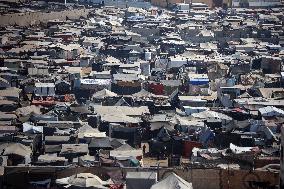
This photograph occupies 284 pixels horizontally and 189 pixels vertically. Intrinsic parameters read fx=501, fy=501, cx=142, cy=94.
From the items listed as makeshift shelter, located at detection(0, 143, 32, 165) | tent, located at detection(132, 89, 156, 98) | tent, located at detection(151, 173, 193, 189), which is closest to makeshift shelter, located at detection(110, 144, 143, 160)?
makeshift shelter, located at detection(0, 143, 32, 165)

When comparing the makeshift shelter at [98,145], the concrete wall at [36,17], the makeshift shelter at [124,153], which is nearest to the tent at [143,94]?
the makeshift shelter at [98,145]

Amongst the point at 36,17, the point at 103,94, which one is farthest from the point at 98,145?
the point at 36,17

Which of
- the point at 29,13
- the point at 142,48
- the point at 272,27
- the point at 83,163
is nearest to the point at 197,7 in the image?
the point at 272,27

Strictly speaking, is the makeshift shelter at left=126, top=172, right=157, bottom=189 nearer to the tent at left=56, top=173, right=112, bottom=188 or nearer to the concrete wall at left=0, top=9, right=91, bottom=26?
the tent at left=56, top=173, right=112, bottom=188

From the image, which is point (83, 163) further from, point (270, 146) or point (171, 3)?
point (171, 3)

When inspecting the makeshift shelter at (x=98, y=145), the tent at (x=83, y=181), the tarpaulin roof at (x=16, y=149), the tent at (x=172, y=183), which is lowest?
the makeshift shelter at (x=98, y=145)

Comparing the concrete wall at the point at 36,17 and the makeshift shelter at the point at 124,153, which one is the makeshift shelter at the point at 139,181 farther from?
the concrete wall at the point at 36,17
